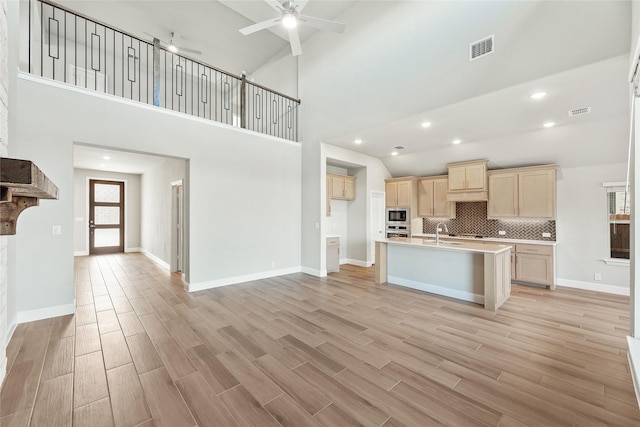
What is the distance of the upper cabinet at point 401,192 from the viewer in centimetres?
709

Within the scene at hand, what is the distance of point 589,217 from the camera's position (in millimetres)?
4965

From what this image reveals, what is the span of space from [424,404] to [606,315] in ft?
12.0

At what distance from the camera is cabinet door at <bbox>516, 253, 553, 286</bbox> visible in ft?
16.3

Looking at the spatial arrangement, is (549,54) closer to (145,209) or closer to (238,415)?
(238,415)

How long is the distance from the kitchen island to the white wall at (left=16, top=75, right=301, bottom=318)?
219 centimetres

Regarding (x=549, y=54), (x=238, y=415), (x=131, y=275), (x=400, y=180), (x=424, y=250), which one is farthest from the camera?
(x=400, y=180)

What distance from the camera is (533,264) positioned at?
5141mm

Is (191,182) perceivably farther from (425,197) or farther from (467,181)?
(467,181)

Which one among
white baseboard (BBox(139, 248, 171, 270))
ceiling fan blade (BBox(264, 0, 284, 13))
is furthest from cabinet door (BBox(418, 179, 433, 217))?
white baseboard (BBox(139, 248, 171, 270))

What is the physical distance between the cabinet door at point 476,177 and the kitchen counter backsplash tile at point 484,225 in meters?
0.56

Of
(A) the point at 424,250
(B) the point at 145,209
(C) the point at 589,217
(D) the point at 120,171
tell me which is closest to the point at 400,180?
(A) the point at 424,250

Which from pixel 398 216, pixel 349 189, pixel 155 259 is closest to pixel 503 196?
pixel 398 216

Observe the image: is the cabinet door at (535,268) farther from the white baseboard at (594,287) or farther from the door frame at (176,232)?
the door frame at (176,232)

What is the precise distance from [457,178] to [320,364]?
553cm
